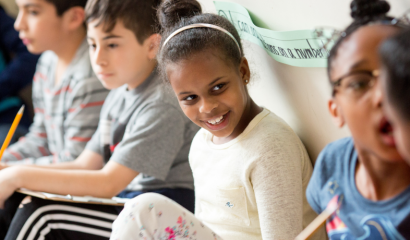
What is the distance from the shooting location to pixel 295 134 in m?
0.76

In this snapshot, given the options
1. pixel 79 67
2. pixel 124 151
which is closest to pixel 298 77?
pixel 124 151

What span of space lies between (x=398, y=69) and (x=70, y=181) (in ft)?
2.81

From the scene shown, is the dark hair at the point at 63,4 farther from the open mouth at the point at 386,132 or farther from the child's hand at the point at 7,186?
the open mouth at the point at 386,132

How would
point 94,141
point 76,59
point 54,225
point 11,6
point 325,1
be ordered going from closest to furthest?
point 325,1
point 54,225
point 94,141
point 76,59
point 11,6

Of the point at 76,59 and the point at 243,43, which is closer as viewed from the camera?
the point at 243,43

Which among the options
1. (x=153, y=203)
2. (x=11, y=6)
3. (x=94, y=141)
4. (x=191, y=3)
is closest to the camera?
(x=153, y=203)

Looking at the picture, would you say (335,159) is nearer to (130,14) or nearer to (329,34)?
(329,34)

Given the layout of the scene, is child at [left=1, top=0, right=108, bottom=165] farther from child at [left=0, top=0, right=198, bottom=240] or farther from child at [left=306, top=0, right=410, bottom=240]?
child at [left=306, top=0, right=410, bottom=240]

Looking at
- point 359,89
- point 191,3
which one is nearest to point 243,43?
point 191,3

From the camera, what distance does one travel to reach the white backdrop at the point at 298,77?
0.61m

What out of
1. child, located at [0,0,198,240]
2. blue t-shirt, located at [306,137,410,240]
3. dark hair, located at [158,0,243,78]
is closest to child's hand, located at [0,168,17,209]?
child, located at [0,0,198,240]

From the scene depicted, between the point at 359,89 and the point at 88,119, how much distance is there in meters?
1.04

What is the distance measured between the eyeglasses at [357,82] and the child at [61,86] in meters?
1.01

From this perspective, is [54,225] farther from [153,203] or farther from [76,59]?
[76,59]
